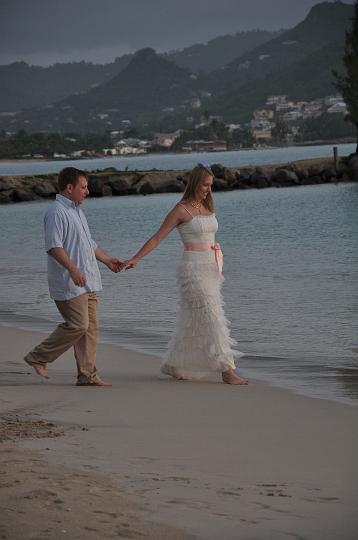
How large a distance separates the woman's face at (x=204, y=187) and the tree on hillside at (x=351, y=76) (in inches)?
2409

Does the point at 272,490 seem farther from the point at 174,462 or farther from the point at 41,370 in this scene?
the point at 41,370

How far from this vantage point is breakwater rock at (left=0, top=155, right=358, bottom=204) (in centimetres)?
7144

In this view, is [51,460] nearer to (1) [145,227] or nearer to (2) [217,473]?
(2) [217,473]

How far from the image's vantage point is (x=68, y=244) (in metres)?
8.84

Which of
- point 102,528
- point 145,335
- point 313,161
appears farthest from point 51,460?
point 313,161

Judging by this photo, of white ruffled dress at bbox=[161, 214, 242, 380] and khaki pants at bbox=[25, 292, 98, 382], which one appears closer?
khaki pants at bbox=[25, 292, 98, 382]

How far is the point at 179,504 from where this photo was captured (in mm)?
5355

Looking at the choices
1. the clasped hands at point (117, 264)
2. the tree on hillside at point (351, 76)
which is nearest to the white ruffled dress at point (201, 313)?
the clasped hands at point (117, 264)

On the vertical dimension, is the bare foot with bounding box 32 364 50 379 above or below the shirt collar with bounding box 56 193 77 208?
below

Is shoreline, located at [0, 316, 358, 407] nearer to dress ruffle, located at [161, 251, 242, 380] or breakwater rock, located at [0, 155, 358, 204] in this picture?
dress ruffle, located at [161, 251, 242, 380]

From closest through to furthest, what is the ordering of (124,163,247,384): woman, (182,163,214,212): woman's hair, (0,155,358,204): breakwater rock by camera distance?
(182,163,214,212): woman's hair < (124,163,247,384): woman < (0,155,358,204): breakwater rock

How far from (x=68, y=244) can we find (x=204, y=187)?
1194 mm

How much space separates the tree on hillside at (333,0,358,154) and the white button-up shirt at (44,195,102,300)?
203ft

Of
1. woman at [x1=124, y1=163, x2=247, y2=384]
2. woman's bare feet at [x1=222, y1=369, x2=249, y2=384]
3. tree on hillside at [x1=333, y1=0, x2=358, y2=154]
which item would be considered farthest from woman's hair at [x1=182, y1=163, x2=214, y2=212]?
tree on hillside at [x1=333, y1=0, x2=358, y2=154]
